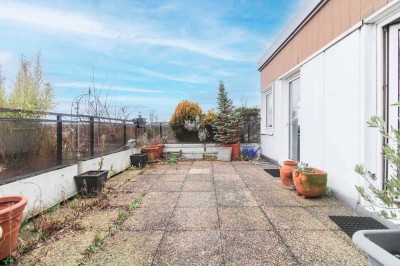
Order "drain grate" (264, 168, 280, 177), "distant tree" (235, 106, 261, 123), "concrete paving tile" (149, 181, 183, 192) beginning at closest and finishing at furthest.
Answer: "concrete paving tile" (149, 181, 183, 192) < "drain grate" (264, 168, 280, 177) < "distant tree" (235, 106, 261, 123)

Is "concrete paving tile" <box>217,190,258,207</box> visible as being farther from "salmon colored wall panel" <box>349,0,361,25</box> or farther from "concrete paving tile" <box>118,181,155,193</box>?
"salmon colored wall panel" <box>349,0,361,25</box>

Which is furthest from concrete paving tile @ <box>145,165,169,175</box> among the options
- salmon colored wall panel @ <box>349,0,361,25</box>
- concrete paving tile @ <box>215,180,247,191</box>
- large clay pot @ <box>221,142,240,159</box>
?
salmon colored wall panel @ <box>349,0,361,25</box>

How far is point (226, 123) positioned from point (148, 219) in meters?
5.86

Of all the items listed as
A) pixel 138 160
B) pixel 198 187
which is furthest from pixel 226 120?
pixel 198 187

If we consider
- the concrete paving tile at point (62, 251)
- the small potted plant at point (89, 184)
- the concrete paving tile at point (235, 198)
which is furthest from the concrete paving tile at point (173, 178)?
the concrete paving tile at point (62, 251)

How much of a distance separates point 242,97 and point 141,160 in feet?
18.7

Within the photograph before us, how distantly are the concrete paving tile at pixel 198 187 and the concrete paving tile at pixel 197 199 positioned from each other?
21 cm

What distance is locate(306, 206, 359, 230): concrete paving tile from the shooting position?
9.72 ft

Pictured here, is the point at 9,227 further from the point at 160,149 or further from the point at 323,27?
the point at 160,149

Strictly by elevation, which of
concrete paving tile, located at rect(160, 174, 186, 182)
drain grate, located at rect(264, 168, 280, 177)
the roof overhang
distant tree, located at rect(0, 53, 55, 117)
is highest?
the roof overhang

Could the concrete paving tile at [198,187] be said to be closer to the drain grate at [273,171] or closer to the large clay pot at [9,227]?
the drain grate at [273,171]

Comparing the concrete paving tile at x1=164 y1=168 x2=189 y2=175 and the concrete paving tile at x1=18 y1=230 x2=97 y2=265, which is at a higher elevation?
the concrete paving tile at x1=164 y1=168 x2=189 y2=175

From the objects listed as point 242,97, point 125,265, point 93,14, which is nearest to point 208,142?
point 242,97

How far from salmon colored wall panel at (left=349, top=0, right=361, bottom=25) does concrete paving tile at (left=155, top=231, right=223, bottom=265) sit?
3.32 m
